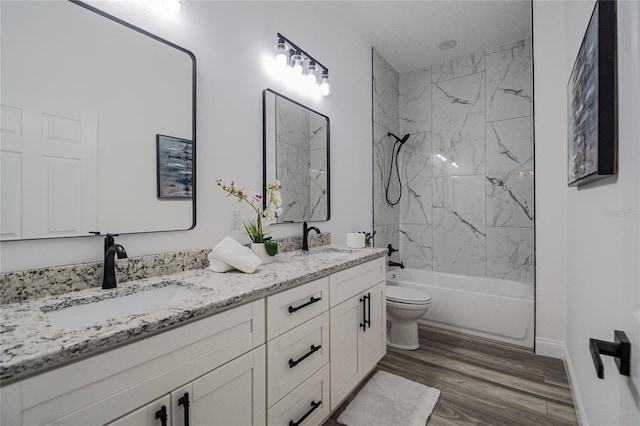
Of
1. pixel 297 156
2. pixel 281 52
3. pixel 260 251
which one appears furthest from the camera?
pixel 297 156

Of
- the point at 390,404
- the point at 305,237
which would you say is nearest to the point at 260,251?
the point at 305,237

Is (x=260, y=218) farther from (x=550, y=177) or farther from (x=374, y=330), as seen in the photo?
(x=550, y=177)

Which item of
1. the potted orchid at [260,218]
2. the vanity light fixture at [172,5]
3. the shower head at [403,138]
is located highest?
the vanity light fixture at [172,5]

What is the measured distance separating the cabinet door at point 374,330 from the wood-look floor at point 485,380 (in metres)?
0.21

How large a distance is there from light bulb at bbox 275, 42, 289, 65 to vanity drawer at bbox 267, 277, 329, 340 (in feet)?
4.83

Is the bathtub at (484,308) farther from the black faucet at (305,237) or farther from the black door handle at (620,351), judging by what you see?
the black door handle at (620,351)

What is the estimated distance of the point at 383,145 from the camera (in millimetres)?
3389

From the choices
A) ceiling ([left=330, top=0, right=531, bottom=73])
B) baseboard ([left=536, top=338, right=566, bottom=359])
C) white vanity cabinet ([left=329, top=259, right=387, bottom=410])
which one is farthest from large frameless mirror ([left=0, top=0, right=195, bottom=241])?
baseboard ([left=536, top=338, right=566, bottom=359])

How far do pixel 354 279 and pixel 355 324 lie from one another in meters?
0.28

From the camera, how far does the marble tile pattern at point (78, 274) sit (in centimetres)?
93

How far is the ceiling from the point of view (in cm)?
253

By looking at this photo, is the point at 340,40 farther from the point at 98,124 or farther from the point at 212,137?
the point at 98,124

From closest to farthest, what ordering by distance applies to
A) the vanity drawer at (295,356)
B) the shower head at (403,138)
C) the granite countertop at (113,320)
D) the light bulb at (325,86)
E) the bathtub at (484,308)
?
the granite countertop at (113,320) < the vanity drawer at (295,356) < the light bulb at (325,86) < the bathtub at (484,308) < the shower head at (403,138)

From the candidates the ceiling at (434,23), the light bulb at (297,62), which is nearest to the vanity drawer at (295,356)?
the light bulb at (297,62)
